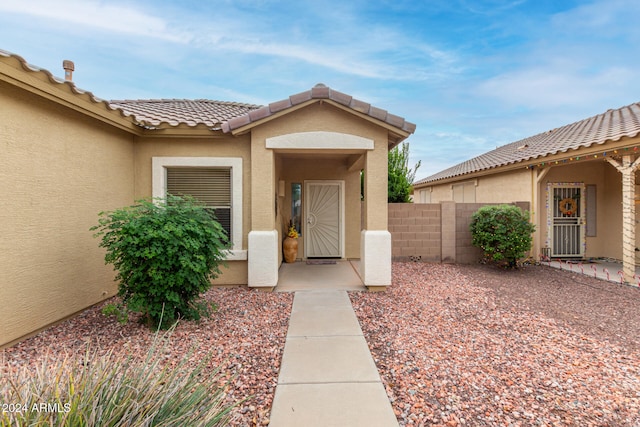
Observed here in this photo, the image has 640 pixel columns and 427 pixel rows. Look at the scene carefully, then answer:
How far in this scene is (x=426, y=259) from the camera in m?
9.25

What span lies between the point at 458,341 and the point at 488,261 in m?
5.99

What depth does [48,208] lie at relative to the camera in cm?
418

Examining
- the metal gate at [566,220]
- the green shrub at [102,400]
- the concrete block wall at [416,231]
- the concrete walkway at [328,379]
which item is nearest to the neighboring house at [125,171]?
the concrete walkway at [328,379]

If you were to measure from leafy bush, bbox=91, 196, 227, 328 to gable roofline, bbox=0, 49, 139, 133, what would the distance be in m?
1.74

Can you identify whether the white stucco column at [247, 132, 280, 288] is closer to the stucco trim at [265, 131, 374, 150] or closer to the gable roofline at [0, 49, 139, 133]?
the stucco trim at [265, 131, 374, 150]

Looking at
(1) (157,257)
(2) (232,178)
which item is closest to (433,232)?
(2) (232,178)

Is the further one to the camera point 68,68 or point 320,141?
point 68,68

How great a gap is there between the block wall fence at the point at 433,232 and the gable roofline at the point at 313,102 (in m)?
3.81

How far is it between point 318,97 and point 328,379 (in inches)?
186

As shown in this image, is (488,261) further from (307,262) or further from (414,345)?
(414,345)

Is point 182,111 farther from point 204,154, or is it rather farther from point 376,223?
point 376,223

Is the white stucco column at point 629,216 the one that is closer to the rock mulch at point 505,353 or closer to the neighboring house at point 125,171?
the rock mulch at point 505,353

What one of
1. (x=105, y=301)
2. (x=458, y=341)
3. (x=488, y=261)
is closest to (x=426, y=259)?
(x=488, y=261)

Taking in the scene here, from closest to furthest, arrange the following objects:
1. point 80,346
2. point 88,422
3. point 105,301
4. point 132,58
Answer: point 88,422, point 80,346, point 105,301, point 132,58
